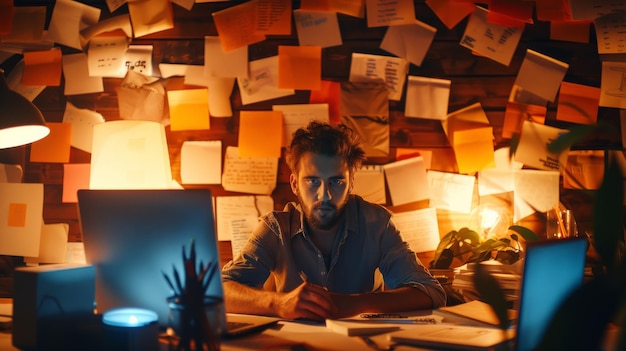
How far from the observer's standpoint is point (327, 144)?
224 centimetres

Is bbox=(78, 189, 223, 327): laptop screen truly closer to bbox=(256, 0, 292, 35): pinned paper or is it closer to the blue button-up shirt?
the blue button-up shirt

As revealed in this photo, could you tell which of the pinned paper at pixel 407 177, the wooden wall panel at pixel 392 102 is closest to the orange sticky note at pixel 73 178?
the wooden wall panel at pixel 392 102

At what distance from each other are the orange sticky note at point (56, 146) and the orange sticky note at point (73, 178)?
0.15ft

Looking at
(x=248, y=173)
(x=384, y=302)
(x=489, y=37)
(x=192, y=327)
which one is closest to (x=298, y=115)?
(x=248, y=173)

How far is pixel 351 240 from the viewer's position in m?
2.29

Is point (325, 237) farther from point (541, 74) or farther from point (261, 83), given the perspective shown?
point (541, 74)

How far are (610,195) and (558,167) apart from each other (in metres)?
1.96

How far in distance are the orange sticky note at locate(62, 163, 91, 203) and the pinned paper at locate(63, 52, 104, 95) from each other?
0.31 meters

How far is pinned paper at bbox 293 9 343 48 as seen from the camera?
266 centimetres

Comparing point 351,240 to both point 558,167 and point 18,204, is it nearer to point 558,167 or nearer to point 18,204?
point 558,167

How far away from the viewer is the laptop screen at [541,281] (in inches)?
42.4

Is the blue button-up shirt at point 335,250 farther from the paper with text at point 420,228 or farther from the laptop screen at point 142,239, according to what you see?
the laptop screen at point 142,239

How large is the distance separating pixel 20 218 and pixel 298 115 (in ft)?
4.11

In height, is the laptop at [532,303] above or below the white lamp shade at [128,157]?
below
